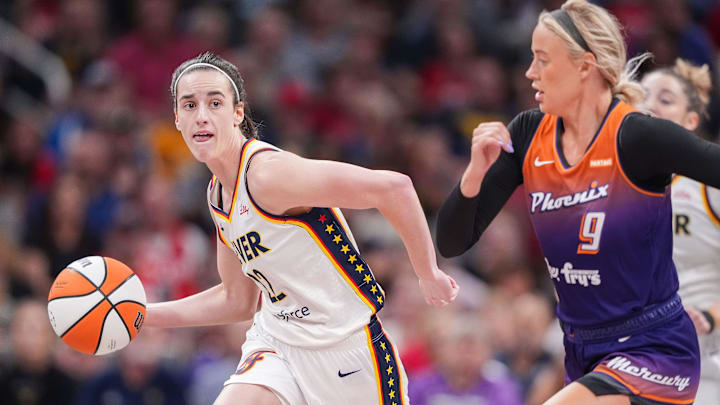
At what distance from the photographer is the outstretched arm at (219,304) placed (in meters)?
5.04

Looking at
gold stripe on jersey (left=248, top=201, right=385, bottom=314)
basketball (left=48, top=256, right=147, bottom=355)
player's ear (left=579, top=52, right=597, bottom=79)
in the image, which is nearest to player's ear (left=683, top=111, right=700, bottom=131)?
player's ear (left=579, top=52, right=597, bottom=79)

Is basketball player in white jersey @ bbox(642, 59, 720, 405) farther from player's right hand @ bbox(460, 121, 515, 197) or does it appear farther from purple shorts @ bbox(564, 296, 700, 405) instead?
player's right hand @ bbox(460, 121, 515, 197)

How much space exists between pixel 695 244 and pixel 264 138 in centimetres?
628

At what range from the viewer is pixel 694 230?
5.45 metres

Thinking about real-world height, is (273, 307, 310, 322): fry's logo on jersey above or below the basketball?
below

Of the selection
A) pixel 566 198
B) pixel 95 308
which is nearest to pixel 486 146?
pixel 566 198

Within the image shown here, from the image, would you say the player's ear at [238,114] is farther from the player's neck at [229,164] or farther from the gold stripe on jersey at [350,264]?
the gold stripe on jersey at [350,264]

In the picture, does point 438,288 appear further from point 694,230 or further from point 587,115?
point 694,230

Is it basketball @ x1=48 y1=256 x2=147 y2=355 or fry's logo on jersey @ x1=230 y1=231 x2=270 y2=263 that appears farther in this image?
basketball @ x1=48 y1=256 x2=147 y2=355

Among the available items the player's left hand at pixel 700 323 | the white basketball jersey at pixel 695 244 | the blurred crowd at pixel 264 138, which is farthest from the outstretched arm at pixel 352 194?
the blurred crowd at pixel 264 138

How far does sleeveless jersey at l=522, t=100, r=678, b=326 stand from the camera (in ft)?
13.8

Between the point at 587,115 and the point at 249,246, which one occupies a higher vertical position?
the point at 249,246

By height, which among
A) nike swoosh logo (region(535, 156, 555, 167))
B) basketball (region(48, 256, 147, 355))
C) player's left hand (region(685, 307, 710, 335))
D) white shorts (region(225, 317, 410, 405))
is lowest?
player's left hand (region(685, 307, 710, 335))

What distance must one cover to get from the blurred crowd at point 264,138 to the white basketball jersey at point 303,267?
110 inches
